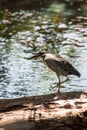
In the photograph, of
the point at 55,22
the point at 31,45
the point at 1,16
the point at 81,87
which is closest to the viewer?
the point at 81,87

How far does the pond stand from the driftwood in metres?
3.04

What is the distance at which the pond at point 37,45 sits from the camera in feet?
37.9

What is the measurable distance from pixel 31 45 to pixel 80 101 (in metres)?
8.35

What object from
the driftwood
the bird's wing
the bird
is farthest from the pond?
the driftwood

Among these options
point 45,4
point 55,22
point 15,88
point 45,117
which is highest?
point 45,4

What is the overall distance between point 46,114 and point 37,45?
27.8ft

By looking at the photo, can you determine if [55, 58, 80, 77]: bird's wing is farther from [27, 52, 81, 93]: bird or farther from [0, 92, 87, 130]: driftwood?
[0, 92, 87, 130]: driftwood

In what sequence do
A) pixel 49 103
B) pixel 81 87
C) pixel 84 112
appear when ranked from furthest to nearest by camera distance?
pixel 81 87, pixel 49 103, pixel 84 112

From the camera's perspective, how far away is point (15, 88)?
11.4 meters

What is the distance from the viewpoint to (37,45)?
51.3 feet

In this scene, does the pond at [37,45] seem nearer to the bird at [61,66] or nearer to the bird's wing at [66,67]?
the bird at [61,66]

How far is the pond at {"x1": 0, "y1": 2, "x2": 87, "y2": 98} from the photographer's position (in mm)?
11555

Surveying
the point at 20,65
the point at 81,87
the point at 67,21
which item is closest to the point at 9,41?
the point at 20,65

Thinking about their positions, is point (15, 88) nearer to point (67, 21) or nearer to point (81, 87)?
point (81, 87)
